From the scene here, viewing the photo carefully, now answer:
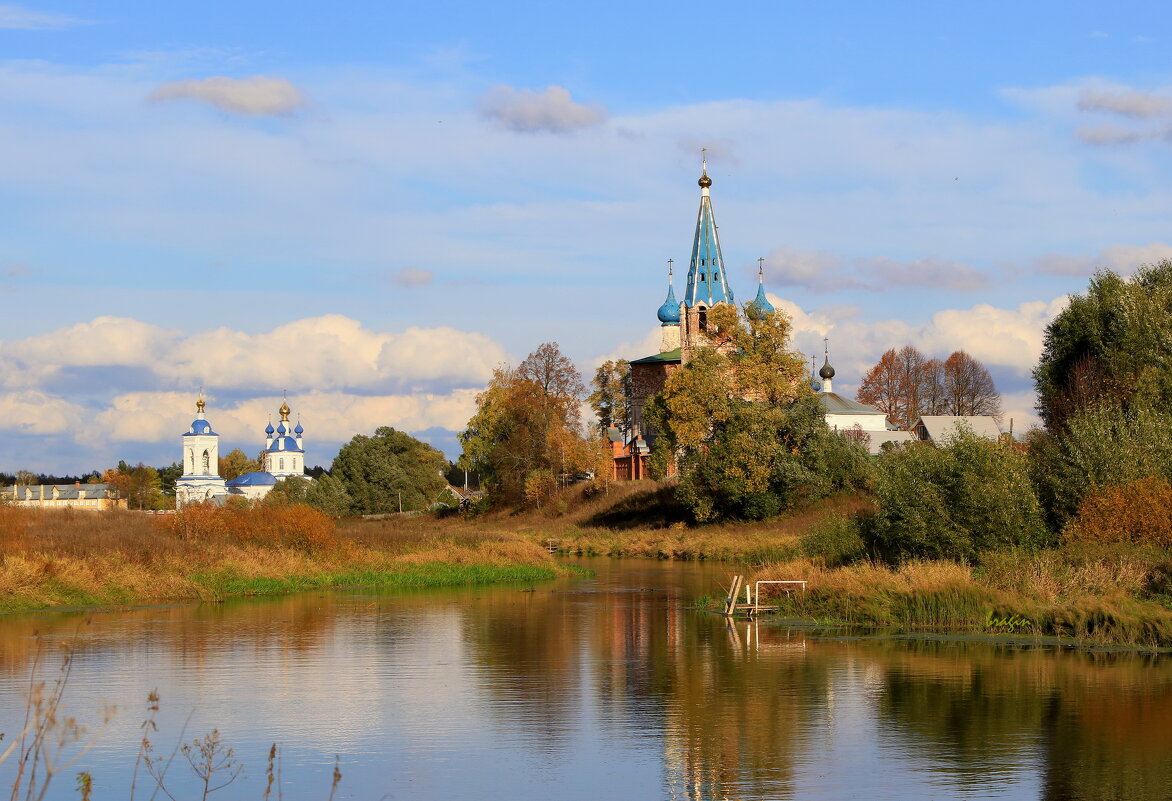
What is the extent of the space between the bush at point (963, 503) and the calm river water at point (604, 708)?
582 cm

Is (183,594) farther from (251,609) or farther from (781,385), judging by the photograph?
(781,385)

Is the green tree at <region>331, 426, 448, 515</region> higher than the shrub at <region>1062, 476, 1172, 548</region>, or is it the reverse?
the green tree at <region>331, 426, 448, 515</region>

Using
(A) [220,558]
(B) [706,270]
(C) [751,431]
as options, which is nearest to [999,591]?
(A) [220,558]

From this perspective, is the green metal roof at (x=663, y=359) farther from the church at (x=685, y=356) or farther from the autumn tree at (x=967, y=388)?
the autumn tree at (x=967, y=388)

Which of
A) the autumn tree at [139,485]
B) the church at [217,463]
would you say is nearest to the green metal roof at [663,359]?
the church at [217,463]

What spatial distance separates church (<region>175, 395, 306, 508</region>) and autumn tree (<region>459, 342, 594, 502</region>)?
39.5 m

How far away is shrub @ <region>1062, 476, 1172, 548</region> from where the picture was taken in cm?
3152

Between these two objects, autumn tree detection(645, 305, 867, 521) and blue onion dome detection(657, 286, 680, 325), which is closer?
autumn tree detection(645, 305, 867, 521)

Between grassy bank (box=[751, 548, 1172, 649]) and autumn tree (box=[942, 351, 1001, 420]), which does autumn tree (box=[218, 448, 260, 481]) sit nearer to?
autumn tree (box=[942, 351, 1001, 420])

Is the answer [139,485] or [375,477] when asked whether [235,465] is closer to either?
[139,485]

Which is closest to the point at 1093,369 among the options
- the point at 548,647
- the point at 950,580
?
the point at 950,580

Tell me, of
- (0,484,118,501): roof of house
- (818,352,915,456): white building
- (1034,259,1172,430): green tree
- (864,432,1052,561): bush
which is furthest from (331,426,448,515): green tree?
(864,432,1052,561): bush

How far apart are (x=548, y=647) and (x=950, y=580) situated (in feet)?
31.3

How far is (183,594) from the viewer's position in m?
38.9
